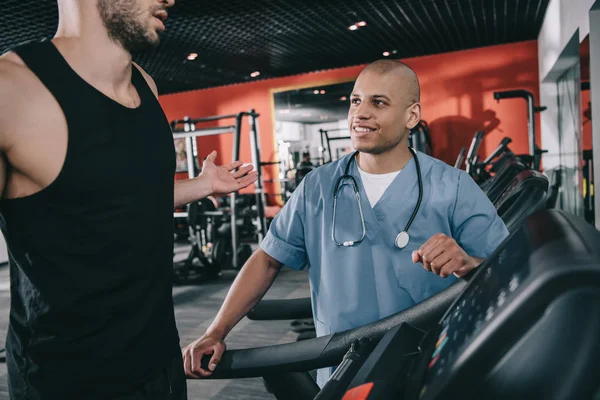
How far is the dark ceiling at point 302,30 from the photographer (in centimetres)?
500

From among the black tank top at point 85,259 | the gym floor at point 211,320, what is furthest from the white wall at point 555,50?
the black tank top at point 85,259

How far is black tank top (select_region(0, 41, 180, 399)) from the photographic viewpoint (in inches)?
32.1

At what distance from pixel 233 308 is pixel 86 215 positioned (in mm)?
474

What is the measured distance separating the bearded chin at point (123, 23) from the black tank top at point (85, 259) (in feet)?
0.43

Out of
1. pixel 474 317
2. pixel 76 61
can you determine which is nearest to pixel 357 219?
pixel 76 61

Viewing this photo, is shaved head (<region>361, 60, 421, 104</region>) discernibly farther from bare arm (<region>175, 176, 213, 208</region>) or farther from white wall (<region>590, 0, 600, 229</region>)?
white wall (<region>590, 0, 600, 229</region>)

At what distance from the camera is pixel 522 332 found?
1.12 ft

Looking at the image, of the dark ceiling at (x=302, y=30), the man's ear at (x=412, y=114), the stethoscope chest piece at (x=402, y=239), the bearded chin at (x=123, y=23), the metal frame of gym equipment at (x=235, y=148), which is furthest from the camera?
the metal frame of gym equipment at (x=235, y=148)

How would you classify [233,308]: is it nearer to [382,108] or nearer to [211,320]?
[382,108]

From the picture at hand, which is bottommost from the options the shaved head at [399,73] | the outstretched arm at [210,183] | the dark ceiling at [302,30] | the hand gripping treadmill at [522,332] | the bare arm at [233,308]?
the bare arm at [233,308]

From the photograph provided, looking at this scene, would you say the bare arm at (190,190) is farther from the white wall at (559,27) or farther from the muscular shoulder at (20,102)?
the white wall at (559,27)

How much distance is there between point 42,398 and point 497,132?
738cm

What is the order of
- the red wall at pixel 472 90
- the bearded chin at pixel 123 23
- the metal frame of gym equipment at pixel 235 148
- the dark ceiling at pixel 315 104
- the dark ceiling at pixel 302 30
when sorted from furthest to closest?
the dark ceiling at pixel 315 104
the red wall at pixel 472 90
the metal frame of gym equipment at pixel 235 148
the dark ceiling at pixel 302 30
the bearded chin at pixel 123 23

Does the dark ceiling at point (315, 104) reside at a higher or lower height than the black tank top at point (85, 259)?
higher
